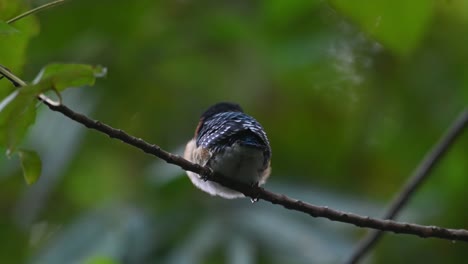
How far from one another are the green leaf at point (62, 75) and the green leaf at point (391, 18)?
2.89 feet

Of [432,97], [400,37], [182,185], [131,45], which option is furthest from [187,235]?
[400,37]

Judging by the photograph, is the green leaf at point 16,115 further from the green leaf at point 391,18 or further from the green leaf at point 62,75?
the green leaf at point 391,18

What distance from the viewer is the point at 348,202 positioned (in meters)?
4.85

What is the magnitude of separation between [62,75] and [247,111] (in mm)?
3442

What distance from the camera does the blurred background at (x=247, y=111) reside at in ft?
15.5

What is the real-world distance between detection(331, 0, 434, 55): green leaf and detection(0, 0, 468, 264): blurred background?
5.46 feet

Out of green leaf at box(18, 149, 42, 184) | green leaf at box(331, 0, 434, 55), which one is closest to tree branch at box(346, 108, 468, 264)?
green leaf at box(331, 0, 434, 55)

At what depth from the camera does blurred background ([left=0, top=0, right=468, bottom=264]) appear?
4719 mm

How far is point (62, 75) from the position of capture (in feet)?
5.92

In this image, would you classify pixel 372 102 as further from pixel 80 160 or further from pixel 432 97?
pixel 80 160

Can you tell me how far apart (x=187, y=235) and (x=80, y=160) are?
4.18ft

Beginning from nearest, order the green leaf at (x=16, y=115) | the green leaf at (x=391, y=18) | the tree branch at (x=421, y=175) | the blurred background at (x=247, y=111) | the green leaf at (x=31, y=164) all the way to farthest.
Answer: the green leaf at (x=16, y=115)
the green leaf at (x=31, y=164)
the green leaf at (x=391, y=18)
the tree branch at (x=421, y=175)
the blurred background at (x=247, y=111)

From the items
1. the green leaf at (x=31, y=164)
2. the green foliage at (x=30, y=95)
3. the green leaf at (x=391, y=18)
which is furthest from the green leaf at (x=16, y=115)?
the green leaf at (x=391, y=18)

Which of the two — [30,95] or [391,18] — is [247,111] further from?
[30,95]
